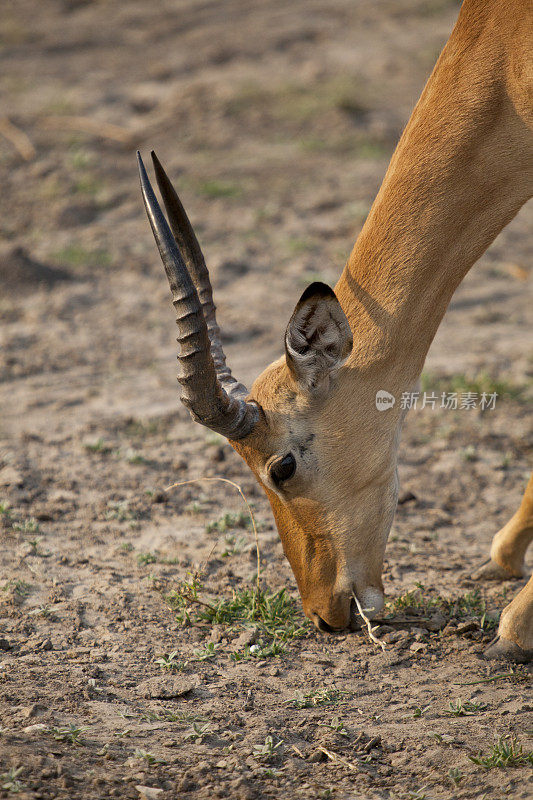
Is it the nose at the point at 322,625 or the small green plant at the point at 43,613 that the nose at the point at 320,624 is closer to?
the nose at the point at 322,625

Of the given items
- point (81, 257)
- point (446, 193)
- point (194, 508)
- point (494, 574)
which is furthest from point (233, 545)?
point (81, 257)

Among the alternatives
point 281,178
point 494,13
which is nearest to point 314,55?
point 281,178

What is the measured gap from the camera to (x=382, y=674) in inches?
159

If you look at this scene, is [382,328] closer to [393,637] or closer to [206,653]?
[393,637]

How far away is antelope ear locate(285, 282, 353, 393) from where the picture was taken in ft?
12.2

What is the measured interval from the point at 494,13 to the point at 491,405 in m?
3.24

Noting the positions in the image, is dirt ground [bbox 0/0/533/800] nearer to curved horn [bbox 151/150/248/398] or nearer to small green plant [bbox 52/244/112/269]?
small green plant [bbox 52/244/112/269]

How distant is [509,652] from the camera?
4078mm

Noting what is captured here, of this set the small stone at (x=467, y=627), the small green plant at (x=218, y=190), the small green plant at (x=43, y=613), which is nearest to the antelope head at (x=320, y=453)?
the small stone at (x=467, y=627)

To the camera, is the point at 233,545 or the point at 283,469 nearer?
the point at 283,469

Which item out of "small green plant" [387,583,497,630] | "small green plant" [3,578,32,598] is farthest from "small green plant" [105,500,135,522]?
"small green plant" [387,583,497,630]

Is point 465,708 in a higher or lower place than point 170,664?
lower

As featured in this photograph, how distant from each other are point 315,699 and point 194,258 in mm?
1934

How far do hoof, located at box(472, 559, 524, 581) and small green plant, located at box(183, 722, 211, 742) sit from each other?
74.2 inches
